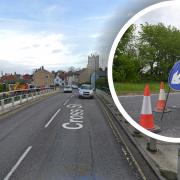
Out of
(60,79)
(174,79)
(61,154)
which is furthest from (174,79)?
(60,79)

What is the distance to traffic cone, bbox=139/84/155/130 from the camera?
1.72 metres

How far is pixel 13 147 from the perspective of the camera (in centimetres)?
903

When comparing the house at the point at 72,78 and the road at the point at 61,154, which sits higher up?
the house at the point at 72,78

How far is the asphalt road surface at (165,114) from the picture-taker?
167 cm

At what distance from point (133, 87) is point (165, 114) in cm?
30

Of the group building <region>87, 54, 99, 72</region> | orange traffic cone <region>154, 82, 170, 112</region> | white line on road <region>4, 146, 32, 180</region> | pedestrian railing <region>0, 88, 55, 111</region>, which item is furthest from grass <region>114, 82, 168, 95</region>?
pedestrian railing <region>0, 88, 55, 111</region>

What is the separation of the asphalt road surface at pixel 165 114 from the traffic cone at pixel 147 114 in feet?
0.07

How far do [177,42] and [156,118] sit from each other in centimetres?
42

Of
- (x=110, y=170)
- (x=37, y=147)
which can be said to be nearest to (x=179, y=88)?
(x=110, y=170)

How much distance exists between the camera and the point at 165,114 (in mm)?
1787

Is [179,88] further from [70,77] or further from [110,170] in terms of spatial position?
[70,77]

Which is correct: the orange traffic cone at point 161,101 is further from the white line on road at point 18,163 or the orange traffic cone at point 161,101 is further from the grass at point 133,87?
the white line on road at point 18,163

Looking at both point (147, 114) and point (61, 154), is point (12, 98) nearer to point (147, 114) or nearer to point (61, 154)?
point (61, 154)

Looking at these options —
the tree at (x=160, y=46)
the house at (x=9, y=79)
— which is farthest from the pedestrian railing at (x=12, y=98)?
the house at (x=9, y=79)
